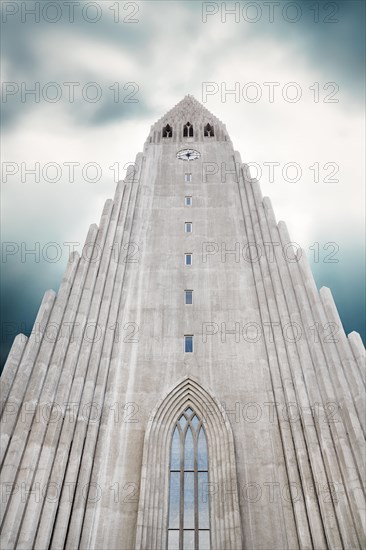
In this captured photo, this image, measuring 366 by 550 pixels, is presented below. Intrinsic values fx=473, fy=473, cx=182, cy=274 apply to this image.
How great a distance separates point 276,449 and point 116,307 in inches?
459

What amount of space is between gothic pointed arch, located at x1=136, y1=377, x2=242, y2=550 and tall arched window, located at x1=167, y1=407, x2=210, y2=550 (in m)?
0.21

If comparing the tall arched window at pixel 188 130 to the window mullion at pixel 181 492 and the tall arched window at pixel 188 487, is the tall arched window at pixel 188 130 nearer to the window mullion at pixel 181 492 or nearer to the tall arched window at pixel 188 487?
the tall arched window at pixel 188 487

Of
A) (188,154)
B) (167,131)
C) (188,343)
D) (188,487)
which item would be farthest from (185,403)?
(167,131)

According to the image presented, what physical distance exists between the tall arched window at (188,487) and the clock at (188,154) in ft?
76.0

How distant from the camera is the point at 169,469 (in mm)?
21578

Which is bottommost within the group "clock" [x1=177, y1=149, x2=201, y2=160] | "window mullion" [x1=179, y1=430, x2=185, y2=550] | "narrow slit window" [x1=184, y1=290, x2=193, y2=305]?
"window mullion" [x1=179, y1=430, x2=185, y2=550]

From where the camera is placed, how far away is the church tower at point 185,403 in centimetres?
1916

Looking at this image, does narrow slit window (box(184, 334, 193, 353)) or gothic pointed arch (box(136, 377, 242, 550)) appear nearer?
gothic pointed arch (box(136, 377, 242, 550))

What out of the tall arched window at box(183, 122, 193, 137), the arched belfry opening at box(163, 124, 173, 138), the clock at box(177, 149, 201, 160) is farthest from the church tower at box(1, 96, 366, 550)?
the tall arched window at box(183, 122, 193, 137)

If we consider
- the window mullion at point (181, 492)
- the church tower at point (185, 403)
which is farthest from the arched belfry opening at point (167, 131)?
the window mullion at point (181, 492)

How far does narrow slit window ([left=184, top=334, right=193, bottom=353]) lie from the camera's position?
2586cm

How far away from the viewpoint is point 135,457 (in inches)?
850

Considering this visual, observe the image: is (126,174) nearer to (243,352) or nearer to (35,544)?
(243,352)

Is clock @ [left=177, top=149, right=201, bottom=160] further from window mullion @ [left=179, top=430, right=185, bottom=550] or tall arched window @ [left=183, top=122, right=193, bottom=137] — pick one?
window mullion @ [left=179, top=430, right=185, bottom=550]
